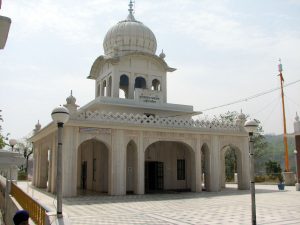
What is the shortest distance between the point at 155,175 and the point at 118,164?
5.06 m

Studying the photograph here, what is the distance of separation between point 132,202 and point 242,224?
677 centimetres

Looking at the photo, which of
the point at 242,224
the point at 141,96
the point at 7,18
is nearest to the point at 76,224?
the point at 242,224

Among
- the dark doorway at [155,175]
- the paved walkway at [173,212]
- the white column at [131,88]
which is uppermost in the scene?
the white column at [131,88]

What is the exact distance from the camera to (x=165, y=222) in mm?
11234

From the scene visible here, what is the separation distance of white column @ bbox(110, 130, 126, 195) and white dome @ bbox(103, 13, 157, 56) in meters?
8.81

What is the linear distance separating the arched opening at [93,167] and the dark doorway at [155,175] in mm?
2981

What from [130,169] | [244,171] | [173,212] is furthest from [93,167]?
[173,212]

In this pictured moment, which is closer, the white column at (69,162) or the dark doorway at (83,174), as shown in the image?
the white column at (69,162)

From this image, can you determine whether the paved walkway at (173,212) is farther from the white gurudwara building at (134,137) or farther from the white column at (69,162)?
the white gurudwara building at (134,137)

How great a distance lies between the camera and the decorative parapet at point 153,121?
19250 millimetres

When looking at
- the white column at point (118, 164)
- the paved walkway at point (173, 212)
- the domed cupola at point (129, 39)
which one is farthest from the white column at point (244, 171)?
the domed cupola at point (129, 39)

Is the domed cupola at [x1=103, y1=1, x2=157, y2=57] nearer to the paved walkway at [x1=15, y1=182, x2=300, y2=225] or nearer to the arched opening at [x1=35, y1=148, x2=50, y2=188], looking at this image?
the arched opening at [x1=35, y1=148, x2=50, y2=188]

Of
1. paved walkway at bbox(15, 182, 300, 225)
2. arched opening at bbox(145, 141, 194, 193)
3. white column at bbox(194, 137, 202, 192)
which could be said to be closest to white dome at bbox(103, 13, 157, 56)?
arched opening at bbox(145, 141, 194, 193)

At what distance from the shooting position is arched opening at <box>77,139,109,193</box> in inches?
891
